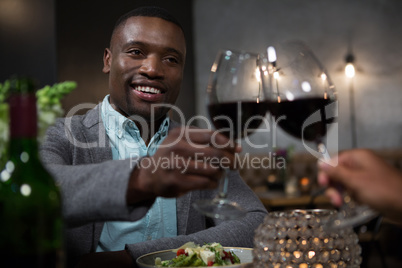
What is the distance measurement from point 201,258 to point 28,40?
1490mm

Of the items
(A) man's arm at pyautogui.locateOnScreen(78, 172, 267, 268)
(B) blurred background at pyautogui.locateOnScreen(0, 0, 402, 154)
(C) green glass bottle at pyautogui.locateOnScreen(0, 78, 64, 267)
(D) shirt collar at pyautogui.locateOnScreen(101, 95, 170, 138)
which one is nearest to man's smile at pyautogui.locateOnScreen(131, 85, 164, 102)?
(D) shirt collar at pyautogui.locateOnScreen(101, 95, 170, 138)

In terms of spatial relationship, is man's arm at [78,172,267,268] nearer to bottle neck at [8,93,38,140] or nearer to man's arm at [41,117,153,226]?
man's arm at [41,117,153,226]

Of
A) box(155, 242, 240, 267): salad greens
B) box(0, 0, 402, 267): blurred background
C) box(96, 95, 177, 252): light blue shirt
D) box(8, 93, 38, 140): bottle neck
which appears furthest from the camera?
box(0, 0, 402, 267): blurred background

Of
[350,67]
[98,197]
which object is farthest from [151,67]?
[350,67]

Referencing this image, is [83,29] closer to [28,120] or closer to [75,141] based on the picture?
[75,141]

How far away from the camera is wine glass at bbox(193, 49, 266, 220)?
0.70 meters

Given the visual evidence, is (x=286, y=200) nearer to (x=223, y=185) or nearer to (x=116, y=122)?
(x=116, y=122)

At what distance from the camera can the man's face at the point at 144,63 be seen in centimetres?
147

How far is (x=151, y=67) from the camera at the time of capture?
1479 millimetres

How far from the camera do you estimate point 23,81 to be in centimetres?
51

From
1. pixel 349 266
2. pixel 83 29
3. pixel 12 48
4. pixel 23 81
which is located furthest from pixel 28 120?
pixel 83 29

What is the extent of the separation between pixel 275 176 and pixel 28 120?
492cm

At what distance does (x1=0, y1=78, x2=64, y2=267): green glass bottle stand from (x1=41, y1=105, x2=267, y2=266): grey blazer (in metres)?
0.16

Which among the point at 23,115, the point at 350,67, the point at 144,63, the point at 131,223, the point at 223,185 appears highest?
the point at 350,67
